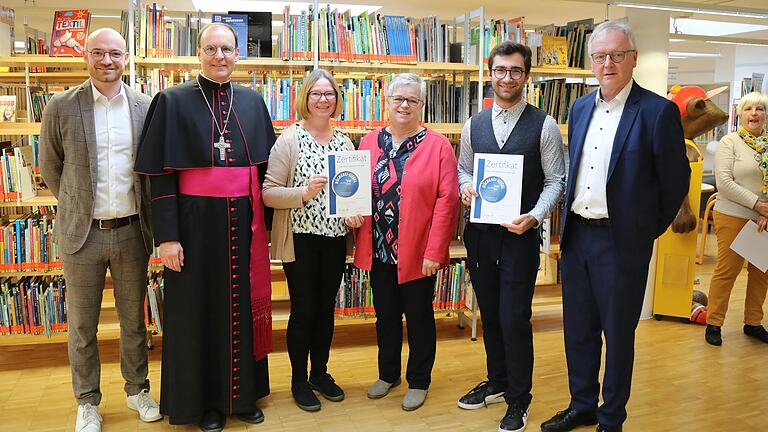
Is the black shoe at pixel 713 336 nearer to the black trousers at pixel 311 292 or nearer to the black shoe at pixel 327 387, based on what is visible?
the black shoe at pixel 327 387

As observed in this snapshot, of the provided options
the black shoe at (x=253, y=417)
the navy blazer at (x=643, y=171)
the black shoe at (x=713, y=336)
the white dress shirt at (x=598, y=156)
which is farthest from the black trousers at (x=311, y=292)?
the black shoe at (x=713, y=336)

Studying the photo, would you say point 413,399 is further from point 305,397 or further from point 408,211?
point 408,211

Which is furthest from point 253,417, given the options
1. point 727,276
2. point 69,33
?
point 727,276

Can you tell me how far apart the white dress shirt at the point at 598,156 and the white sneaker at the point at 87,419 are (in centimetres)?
261

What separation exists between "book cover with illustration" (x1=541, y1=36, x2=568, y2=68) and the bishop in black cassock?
2604mm

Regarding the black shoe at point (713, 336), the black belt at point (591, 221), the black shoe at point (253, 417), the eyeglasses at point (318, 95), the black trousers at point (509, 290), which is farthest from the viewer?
the black shoe at point (713, 336)

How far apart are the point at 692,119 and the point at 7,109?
16.5 feet

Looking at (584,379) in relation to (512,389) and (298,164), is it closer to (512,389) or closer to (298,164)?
(512,389)

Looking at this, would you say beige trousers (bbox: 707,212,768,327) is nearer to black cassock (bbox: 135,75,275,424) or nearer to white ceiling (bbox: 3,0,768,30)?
black cassock (bbox: 135,75,275,424)

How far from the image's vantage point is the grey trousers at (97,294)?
10.8 feet

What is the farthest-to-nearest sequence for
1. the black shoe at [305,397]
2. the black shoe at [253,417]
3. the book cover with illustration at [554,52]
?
the book cover with illustration at [554,52] → the black shoe at [305,397] → the black shoe at [253,417]

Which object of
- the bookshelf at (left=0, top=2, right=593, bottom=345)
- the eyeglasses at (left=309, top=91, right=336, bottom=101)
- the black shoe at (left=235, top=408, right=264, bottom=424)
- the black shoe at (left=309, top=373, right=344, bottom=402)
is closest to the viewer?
the eyeglasses at (left=309, top=91, right=336, bottom=101)

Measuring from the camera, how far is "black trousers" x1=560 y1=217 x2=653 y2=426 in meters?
3.10

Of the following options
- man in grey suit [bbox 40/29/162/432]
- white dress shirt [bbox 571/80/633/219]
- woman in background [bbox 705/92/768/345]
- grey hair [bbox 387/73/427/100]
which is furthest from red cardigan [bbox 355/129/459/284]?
woman in background [bbox 705/92/768/345]
